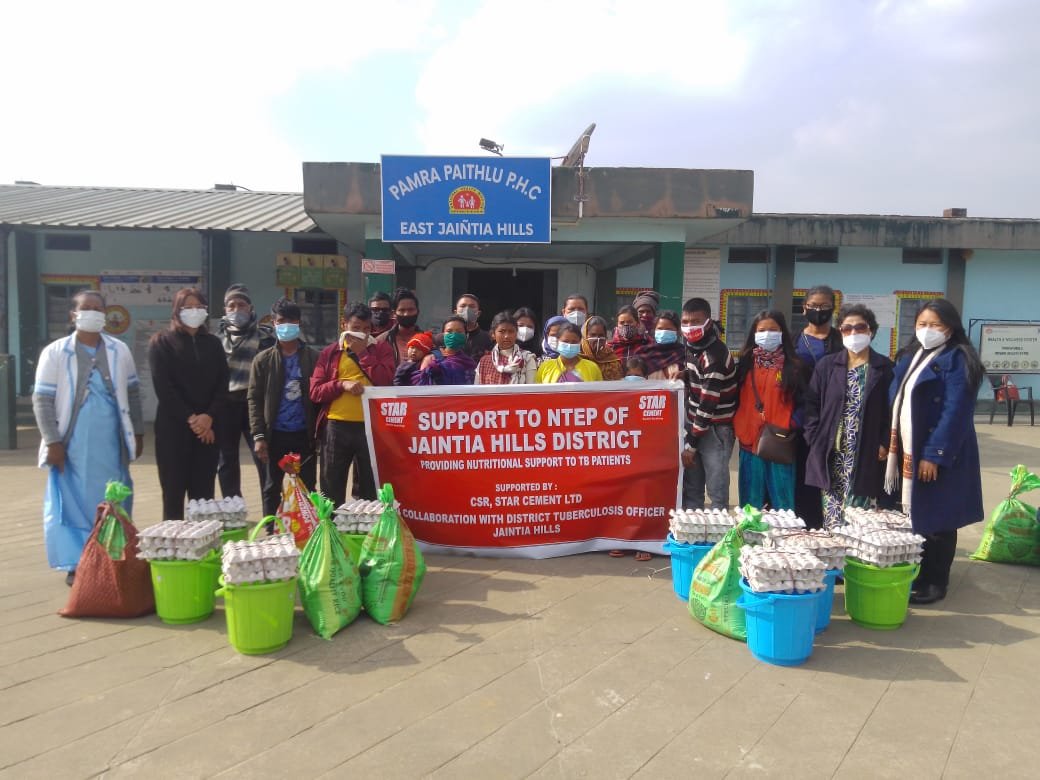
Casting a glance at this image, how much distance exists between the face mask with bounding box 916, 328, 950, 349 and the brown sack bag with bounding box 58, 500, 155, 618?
4352 millimetres

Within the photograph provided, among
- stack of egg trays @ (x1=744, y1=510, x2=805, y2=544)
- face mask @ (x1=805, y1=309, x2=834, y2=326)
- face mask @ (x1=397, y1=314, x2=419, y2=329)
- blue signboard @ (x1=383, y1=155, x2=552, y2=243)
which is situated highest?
blue signboard @ (x1=383, y1=155, x2=552, y2=243)

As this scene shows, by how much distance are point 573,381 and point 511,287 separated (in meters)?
8.62

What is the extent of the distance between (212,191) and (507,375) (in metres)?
12.3

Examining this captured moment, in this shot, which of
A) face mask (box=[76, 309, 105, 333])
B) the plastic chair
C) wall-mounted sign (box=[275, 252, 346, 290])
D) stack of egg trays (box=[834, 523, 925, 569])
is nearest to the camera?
stack of egg trays (box=[834, 523, 925, 569])

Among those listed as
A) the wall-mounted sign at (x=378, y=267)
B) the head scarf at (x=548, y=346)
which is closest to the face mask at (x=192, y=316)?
the head scarf at (x=548, y=346)

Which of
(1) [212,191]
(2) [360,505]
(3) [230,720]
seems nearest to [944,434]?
(2) [360,505]

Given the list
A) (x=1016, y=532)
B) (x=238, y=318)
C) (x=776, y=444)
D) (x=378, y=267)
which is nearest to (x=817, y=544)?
(x=776, y=444)

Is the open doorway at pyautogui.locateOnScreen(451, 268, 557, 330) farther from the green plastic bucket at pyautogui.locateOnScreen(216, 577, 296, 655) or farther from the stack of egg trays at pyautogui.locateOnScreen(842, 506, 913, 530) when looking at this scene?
the green plastic bucket at pyautogui.locateOnScreen(216, 577, 296, 655)

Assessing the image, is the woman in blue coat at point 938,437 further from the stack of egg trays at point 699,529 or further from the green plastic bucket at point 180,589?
the green plastic bucket at point 180,589

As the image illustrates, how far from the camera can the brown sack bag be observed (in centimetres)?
352

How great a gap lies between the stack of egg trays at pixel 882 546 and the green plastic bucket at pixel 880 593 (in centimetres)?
3

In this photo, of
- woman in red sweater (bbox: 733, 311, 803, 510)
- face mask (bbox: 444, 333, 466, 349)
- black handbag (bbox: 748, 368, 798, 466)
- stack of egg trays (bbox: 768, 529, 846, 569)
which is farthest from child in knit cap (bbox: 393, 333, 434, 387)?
stack of egg trays (bbox: 768, 529, 846, 569)

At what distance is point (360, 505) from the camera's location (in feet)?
13.2

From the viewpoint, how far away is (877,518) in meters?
3.87
